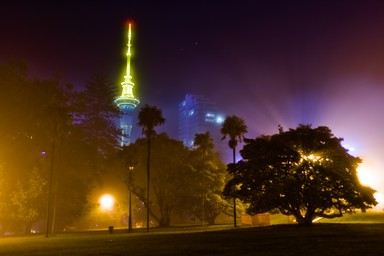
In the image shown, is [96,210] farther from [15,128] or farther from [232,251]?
[232,251]

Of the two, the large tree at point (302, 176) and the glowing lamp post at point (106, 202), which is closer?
the large tree at point (302, 176)

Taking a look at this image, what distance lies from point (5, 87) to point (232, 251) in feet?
165

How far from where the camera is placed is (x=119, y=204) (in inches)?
2977

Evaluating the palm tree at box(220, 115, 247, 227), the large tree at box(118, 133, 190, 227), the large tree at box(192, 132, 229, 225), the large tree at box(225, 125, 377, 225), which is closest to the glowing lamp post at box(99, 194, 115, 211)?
the large tree at box(118, 133, 190, 227)

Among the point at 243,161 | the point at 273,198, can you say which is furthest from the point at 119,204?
the point at 273,198

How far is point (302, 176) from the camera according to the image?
3375 cm

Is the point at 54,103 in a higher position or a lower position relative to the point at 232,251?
higher

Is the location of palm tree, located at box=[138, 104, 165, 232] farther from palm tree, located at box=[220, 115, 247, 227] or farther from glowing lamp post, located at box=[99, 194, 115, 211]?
glowing lamp post, located at box=[99, 194, 115, 211]

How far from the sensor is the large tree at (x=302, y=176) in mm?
32969

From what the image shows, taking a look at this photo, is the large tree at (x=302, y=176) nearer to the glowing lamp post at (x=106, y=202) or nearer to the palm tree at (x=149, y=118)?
the palm tree at (x=149, y=118)

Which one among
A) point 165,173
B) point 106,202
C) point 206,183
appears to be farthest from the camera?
point 106,202

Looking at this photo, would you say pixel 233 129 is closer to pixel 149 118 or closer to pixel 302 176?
pixel 149 118

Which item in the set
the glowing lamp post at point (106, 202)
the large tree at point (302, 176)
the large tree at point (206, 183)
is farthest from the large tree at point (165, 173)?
the large tree at point (302, 176)

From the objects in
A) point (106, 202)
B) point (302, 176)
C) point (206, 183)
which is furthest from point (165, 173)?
point (302, 176)
